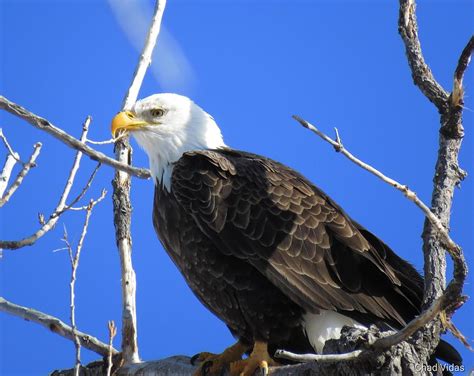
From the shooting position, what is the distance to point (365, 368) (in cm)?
320

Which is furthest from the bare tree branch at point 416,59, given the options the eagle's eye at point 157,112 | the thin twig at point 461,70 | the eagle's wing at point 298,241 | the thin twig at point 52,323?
the thin twig at point 52,323

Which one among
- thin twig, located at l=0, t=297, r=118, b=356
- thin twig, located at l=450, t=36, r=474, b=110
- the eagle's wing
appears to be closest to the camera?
thin twig, located at l=450, t=36, r=474, b=110

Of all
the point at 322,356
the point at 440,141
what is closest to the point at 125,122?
the point at 440,141

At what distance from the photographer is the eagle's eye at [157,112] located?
5.26 metres

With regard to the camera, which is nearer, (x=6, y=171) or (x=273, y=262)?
(x=273, y=262)

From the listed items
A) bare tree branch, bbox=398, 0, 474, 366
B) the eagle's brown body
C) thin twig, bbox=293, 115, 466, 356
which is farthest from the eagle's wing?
thin twig, bbox=293, 115, 466, 356

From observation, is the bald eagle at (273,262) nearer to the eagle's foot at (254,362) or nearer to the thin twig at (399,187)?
the eagle's foot at (254,362)

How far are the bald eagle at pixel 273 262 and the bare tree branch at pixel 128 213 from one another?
0.33m

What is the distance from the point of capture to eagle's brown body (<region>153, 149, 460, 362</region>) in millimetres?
4352

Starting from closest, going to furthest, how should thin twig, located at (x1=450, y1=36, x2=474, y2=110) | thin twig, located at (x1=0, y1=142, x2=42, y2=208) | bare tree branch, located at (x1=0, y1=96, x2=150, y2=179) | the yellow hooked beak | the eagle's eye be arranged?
bare tree branch, located at (x1=0, y1=96, x2=150, y2=179), thin twig, located at (x1=450, y1=36, x2=474, y2=110), thin twig, located at (x1=0, y1=142, x2=42, y2=208), the yellow hooked beak, the eagle's eye

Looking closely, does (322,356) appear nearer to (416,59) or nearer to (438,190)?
(438,190)

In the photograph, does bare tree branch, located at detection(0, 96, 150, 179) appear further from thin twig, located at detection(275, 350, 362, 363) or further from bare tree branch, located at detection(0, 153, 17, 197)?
thin twig, located at detection(275, 350, 362, 363)

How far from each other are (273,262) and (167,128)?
1393mm

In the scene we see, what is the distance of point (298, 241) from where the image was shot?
175 inches
